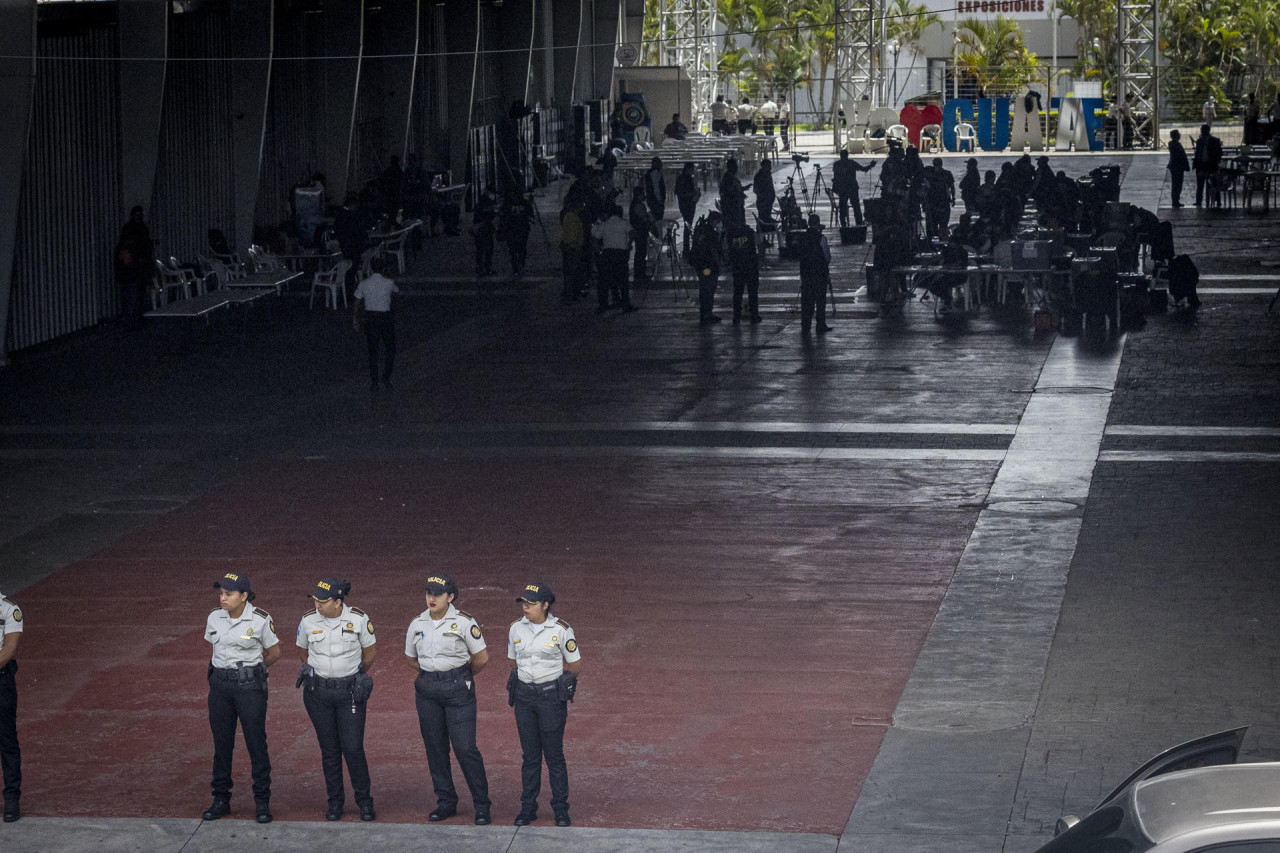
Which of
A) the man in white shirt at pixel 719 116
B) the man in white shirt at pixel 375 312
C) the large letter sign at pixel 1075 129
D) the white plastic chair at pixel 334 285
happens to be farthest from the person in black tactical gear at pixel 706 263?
the man in white shirt at pixel 719 116

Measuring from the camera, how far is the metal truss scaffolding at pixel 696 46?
64.6 metres

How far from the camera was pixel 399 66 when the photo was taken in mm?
38312

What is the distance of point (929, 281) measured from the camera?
1039 inches

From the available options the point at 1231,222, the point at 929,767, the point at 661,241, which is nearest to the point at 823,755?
the point at 929,767

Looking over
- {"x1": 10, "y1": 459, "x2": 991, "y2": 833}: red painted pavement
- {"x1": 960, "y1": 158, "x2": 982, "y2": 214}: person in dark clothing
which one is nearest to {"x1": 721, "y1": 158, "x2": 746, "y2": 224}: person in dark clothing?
{"x1": 960, "y1": 158, "x2": 982, "y2": 214}: person in dark clothing

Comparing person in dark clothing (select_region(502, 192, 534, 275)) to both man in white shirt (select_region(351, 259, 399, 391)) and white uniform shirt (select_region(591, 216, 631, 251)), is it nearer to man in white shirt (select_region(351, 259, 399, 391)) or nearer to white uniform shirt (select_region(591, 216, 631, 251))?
white uniform shirt (select_region(591, 216, 631, 251))

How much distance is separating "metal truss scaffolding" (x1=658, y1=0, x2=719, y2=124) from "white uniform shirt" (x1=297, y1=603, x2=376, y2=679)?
185 feet

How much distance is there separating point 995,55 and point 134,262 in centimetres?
6382

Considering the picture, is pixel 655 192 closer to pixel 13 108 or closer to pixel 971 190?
pixel 971 190

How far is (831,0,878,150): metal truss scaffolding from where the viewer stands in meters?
58.3

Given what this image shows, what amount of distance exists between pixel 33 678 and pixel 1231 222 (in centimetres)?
3049

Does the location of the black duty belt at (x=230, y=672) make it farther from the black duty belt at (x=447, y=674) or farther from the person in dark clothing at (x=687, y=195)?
the person in dark clothing at (x=687, y=195)

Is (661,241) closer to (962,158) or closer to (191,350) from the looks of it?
(191,350)

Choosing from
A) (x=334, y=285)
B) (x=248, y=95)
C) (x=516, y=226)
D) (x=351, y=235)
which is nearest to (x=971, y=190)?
(x=516, y=226)
